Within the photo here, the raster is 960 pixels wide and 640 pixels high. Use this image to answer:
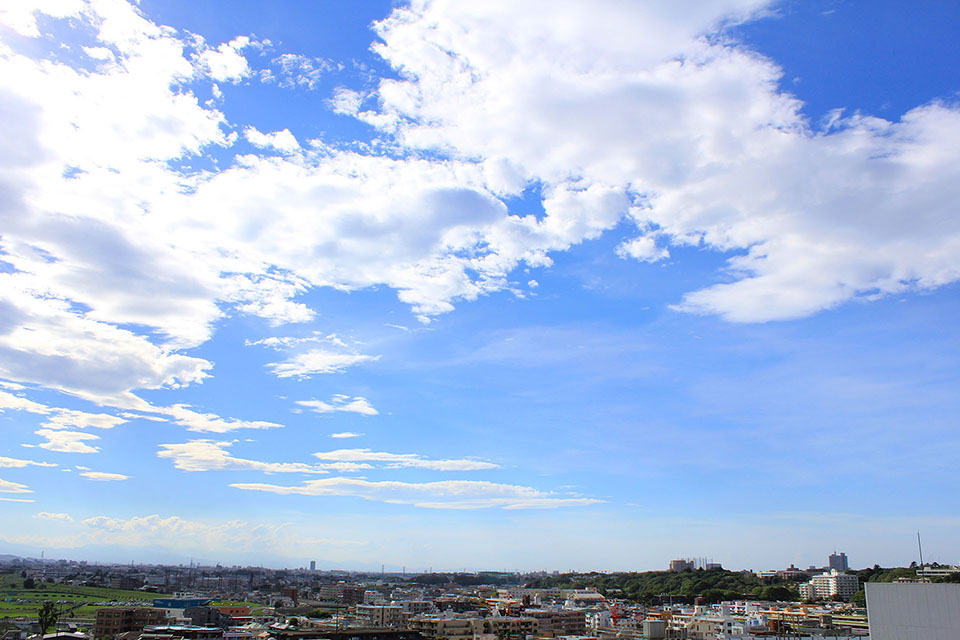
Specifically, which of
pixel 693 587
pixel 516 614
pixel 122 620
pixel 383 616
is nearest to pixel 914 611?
pixel 516 614

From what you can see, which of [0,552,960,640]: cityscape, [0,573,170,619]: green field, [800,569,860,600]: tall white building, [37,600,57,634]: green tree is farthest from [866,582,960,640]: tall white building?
[800,569,860,600]: tall white building

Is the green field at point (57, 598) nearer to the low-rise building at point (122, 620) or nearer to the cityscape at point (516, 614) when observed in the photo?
the cityscape at point (516, 614)

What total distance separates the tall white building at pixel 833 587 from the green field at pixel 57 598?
78.8 meters

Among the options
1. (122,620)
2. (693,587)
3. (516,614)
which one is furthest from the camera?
(693,587)

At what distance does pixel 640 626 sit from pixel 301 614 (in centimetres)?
3543

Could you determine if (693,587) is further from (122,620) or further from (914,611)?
(914,611)

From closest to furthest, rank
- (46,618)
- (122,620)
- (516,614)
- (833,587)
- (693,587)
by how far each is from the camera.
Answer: (46,618)
(122,620)
(516,614)
(693,587)
(833,587)

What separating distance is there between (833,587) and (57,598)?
94.6 metres

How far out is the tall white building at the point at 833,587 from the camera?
82062mm

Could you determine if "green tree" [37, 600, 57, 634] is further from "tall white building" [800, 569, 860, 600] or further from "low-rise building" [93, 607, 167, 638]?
"tall white building" [800, 569, 860, 600]

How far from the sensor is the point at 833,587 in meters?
83.8

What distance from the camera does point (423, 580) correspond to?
532 feet

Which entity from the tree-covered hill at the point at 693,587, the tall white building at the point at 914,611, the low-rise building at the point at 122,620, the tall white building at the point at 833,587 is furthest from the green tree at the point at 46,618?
the tall white building at the point at 833,587

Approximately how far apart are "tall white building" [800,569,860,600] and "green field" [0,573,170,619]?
78.8 m
